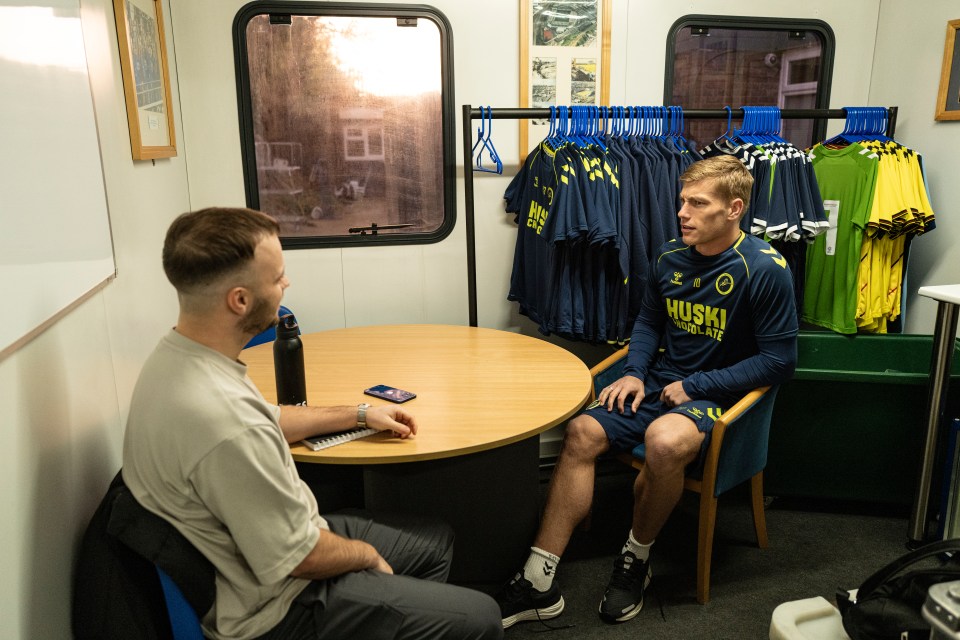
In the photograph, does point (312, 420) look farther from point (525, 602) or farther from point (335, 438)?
point (525, 602)

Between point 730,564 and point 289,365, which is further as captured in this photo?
point 730,564

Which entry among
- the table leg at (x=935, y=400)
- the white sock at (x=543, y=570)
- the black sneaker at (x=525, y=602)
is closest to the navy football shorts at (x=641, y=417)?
the white sock at (x=543, y=570)

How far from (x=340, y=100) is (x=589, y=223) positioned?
3.81 feet

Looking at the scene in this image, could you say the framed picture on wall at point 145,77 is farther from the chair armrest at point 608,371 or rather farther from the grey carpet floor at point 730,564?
the grey carpet floor at point 730,564

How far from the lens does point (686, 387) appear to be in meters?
2.27

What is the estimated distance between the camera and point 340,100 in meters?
2.83

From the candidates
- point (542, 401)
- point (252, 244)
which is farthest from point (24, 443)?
point (542, 401)

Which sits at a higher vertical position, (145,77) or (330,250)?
(145,77)

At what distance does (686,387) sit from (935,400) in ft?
3.15

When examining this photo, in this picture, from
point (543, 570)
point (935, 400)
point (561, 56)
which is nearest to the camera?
point (543, 570)

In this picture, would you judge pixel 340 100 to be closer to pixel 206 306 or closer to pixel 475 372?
pixel 475 372

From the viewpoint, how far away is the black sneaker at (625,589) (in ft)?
7.12

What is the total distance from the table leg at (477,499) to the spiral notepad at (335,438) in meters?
0.16

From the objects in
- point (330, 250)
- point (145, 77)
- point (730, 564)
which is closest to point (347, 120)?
point (330, 250)
